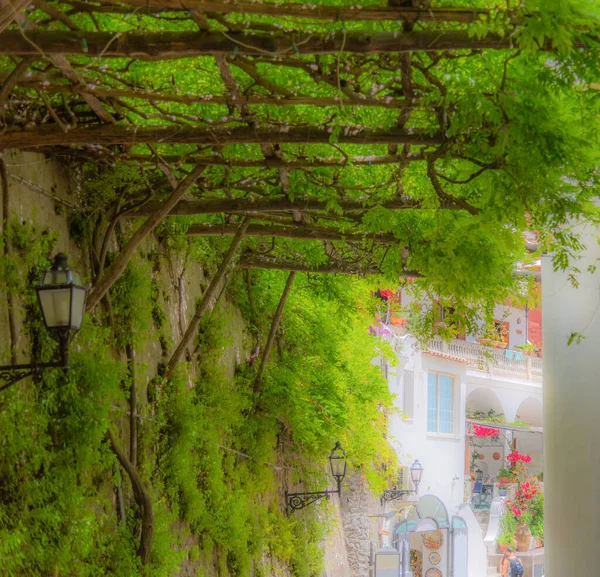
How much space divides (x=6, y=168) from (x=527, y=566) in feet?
70.3

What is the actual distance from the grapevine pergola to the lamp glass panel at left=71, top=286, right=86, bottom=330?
869 millimetres

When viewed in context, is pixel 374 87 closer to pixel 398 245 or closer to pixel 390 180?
pixel 390 180

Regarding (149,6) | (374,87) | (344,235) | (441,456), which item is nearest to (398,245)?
(344,235)

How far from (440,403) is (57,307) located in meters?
18.7

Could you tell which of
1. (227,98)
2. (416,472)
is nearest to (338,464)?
(227,98)

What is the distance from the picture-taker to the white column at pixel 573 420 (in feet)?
22.0

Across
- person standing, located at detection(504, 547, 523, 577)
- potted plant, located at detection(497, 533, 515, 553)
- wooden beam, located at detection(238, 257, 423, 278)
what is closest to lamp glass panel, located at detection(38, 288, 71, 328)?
wooden beam, located at detection(238, 257, 423, 278)

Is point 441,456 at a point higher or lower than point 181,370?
lower

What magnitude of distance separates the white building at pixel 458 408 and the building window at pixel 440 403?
0.02m

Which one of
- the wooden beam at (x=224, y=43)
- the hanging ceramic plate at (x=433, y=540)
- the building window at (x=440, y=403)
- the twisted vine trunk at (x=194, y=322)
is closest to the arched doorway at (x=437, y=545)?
the hanging ceramic plate at (x=433, y=540)

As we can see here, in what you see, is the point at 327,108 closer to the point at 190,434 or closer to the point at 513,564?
the point at 190,434

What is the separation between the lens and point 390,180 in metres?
5.83

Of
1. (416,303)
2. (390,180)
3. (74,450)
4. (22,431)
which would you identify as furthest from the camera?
(416,303)

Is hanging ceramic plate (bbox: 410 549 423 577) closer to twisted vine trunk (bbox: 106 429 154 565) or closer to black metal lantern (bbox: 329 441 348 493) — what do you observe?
black metal lantern (bbox: 329 441 348 493)
